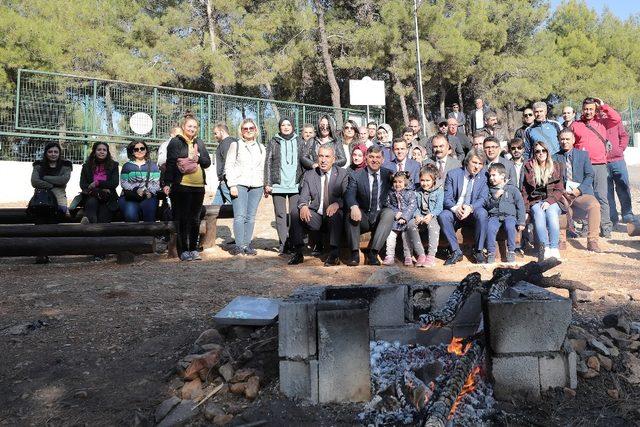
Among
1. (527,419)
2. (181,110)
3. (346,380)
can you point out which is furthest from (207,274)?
(181,110)

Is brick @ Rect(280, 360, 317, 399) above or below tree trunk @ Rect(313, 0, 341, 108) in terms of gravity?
below

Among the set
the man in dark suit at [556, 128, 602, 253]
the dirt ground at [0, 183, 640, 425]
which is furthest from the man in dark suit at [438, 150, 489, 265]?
the man in dark suit at [556, 128, 602, 253]

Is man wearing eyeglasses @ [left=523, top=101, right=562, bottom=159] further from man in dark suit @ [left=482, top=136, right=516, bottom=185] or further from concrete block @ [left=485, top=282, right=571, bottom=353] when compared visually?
concrete block @ [left=485, top=282, right=571, bottom=353]

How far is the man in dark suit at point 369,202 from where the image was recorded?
6.24 meters

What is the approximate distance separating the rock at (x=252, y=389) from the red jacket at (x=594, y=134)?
262 inches

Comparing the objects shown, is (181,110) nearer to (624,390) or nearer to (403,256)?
(403,256)

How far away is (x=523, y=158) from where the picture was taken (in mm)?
7426

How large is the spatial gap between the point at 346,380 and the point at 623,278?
3847 mm

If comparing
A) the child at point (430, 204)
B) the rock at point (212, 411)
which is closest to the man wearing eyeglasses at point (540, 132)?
the child at point (430, 204)

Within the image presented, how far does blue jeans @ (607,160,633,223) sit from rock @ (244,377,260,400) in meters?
7.26

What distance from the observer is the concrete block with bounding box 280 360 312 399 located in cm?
280

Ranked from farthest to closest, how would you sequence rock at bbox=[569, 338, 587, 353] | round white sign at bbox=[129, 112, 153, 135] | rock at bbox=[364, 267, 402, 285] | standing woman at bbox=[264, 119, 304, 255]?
round white sign at bbox=[129, 112, 153, 135] < standing woman at bbox=[264, 119, 304, 255] < rock at bbox=[364, 267, 402, 285] < rock at bbox=[569, 338, 587, 353]

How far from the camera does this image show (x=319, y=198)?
6.60 meters

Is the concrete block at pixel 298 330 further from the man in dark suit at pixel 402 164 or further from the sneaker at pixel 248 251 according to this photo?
the sneaker at pixel 248 251
